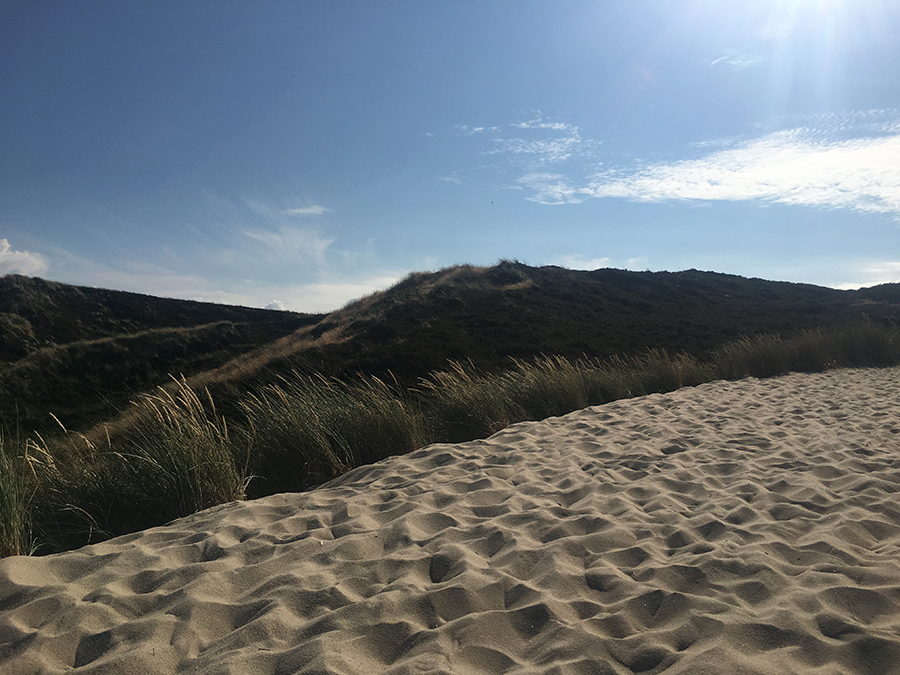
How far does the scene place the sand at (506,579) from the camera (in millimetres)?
1696

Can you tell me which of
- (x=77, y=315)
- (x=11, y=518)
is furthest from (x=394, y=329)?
(x=77, y=315)

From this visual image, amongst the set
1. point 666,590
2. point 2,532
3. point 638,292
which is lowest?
point 666,590

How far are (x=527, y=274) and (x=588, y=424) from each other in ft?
76.7

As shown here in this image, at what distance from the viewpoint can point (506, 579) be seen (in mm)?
2178

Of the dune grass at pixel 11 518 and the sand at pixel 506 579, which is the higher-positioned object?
the dune grass at pixel 11 518

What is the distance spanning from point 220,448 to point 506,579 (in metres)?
2.54

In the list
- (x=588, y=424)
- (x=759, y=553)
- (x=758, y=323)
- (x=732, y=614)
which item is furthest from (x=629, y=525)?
(x=758, y=323)

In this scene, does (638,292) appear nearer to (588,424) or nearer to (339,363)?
(339,363)

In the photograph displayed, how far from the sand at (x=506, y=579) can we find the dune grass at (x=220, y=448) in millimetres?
434

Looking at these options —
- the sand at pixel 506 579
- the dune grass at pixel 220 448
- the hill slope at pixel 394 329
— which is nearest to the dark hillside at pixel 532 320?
the hill slope at pixel 394 329

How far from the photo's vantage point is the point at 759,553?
230cm

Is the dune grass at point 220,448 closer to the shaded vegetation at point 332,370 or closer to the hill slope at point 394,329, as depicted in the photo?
the shaded vegetation at point 332,370

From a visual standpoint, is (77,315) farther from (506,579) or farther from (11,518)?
(506,579)

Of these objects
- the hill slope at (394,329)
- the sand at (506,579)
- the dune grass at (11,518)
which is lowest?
the sand at (506,579)
